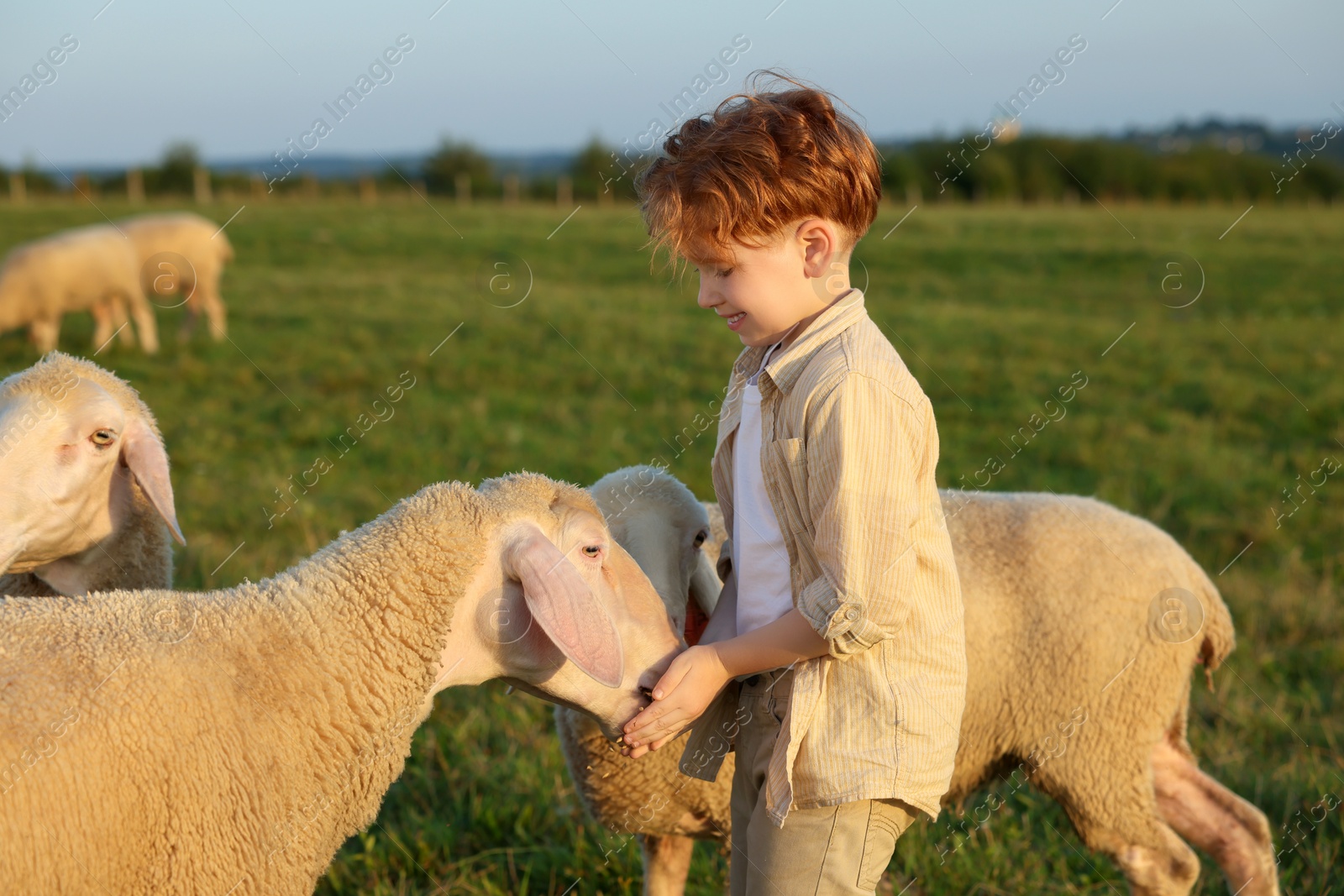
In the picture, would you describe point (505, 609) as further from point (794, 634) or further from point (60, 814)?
point (60, 814)

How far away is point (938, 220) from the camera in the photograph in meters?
26.9

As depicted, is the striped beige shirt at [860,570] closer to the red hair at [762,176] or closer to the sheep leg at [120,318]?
the red hair at [762,176]

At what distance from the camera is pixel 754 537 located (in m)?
2.34

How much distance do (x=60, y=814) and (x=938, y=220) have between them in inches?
1054

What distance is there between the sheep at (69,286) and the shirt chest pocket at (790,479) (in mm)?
11554

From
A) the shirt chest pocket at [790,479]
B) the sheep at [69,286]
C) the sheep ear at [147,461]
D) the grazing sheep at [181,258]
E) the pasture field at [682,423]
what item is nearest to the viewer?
the shirt chest pocket at [790,479]

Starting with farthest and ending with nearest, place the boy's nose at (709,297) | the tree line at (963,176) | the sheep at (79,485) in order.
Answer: the tree line at (963,176), the sheep at (79,485), the boy's nose at (709,297)

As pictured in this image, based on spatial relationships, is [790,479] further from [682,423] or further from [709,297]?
[682,423]

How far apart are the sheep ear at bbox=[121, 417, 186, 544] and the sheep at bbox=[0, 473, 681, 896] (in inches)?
20.9

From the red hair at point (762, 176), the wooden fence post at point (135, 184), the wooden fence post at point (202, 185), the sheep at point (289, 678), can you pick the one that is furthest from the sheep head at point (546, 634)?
the wooden fence post at point (135, 184)

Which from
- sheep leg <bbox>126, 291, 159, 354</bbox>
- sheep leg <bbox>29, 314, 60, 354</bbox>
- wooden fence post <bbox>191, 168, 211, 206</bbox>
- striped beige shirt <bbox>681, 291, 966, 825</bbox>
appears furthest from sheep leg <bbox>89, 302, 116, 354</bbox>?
wooden fence post <bbox>191, 168, 211, 206</bbox>

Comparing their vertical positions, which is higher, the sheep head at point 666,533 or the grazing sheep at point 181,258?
the grazing sheep at point 181,258

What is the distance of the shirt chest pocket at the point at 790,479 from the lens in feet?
7.00

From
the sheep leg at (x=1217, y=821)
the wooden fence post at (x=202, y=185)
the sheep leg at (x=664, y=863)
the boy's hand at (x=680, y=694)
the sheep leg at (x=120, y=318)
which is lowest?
the sheep leg at (x=1217, y=821)
